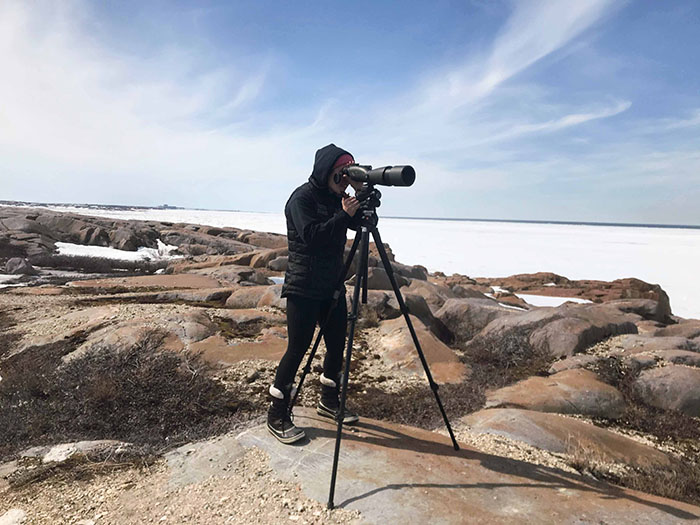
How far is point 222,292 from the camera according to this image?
34.5 feet

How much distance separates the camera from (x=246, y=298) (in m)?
9.80

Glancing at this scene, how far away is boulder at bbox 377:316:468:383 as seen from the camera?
6617mm

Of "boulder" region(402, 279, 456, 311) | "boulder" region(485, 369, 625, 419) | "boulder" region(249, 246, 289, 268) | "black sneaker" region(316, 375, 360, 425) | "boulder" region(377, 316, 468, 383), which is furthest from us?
"boulder" region(249, 246, 289, 268)

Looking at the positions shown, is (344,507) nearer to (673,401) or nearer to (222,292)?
(673,401)

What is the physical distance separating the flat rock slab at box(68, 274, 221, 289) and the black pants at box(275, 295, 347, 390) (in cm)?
956

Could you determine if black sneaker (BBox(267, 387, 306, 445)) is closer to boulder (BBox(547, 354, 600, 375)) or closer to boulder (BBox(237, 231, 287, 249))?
boulder (BBox(547, 354, 600, 375))

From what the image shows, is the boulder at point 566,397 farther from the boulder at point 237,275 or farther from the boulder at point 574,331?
the boulder at point 237,275

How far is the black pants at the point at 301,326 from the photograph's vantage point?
140 inches

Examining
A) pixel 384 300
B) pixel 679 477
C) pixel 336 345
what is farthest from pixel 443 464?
pixel 384 300

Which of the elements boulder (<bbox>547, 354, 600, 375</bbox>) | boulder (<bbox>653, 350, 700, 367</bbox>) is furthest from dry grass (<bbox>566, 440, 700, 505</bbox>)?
boulder (<bbox>653, 350, 700, 367</bbox>)

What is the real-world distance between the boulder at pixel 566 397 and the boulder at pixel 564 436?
27.5 inches

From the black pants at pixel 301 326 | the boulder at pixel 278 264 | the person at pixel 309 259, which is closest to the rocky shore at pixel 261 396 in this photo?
the person at pixel 309 259

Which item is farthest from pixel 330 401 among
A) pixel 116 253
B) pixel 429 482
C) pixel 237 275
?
pixel 116 253

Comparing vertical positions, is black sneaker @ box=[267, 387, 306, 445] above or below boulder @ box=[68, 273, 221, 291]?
above
